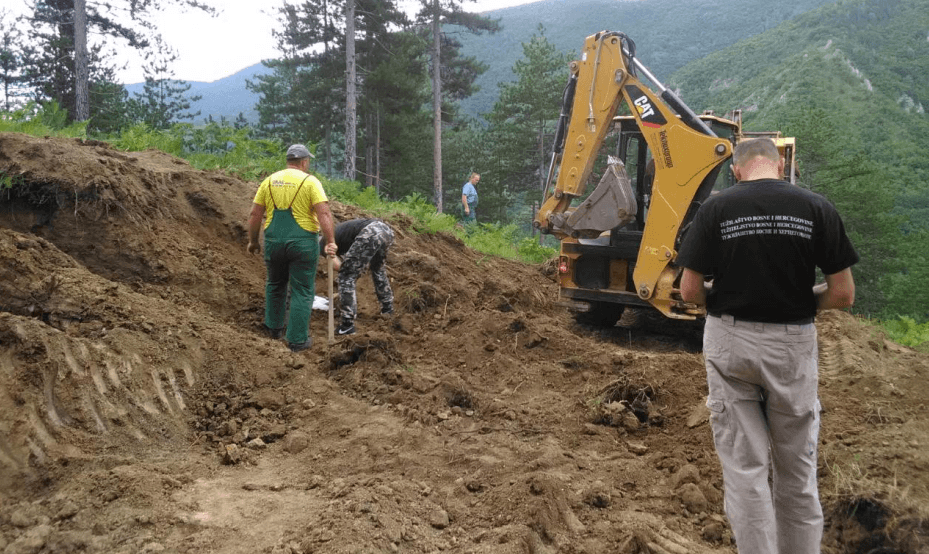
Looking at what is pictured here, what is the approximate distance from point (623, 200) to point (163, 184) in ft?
17.5

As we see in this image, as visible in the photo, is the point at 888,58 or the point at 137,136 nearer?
the point at 137,136

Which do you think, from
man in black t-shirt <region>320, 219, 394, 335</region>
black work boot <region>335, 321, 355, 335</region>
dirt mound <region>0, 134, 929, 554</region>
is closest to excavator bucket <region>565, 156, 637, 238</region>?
dirt mound <region>0, 134, 929, 554</region>

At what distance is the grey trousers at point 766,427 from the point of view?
2969 mm

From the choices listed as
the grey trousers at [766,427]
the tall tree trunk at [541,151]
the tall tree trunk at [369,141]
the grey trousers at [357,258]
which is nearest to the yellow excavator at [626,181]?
the grey trousers at [357,258]

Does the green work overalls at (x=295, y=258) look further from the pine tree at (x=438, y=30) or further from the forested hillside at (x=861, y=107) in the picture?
the pine tree at (x=438, y=30)

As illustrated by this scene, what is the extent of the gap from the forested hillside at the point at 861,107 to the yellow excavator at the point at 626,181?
8290 mm

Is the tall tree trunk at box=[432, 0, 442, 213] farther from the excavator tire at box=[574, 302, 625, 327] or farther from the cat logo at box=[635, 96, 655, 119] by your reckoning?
the cat logo at box=[635, 96, 655, 119]

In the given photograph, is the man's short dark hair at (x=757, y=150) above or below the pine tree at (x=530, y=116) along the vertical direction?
below

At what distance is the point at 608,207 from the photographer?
8.06 meters

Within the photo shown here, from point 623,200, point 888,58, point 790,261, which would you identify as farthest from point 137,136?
point 888,58

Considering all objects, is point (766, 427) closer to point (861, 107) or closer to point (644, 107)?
point (644, 107)

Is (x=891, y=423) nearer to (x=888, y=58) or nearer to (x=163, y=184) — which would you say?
(x=163, y=184)

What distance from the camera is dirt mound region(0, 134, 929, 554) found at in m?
3.52

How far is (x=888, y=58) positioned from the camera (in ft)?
213
